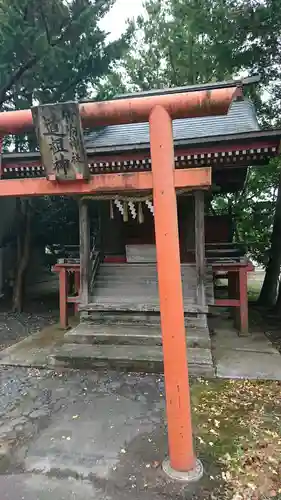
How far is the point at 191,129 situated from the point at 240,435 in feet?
20.3

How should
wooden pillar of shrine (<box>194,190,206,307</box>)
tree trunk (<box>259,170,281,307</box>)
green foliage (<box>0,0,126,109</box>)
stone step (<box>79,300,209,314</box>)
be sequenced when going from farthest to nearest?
tree trunk (<box>259,170,281,307</box>)
green foliage (<box>0,0,126,109</box>)
wooden pillar of shrine (<box>194,190,206,307</box>)
stone step (<box>79,300,209,314</box>)

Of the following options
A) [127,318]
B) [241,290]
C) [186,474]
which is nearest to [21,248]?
[127,318]

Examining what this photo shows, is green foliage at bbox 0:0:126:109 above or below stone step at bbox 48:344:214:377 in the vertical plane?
above

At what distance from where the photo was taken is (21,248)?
401 inches

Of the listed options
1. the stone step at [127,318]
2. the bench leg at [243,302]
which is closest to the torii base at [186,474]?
the stone step at [127,318]

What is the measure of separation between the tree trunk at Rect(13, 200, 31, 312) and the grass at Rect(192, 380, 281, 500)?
659cm

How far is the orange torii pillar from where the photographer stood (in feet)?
8.68

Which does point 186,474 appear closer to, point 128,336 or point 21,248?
point 128,336

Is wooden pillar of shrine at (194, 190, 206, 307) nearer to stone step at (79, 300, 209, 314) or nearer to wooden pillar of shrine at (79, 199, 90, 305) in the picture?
stone step at (79, 300, 209, 314)

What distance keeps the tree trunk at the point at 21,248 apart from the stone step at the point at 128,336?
4155 millimetres

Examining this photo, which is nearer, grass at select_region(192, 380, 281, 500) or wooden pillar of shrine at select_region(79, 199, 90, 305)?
grass at select_region(192, 380, 281, 500)

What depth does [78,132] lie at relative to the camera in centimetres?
290

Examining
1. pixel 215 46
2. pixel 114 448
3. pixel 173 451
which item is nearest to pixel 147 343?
pixel 114 448

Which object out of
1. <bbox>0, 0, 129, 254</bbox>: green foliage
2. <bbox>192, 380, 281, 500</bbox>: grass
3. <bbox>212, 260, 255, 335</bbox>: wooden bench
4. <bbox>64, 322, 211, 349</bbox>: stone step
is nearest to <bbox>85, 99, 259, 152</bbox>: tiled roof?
<bbox>0, 0, 129, 254</bbox>: green foliage
